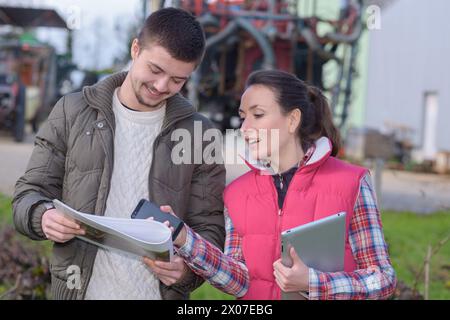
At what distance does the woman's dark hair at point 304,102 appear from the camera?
7.46 feet

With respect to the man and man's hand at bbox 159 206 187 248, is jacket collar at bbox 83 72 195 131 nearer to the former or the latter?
the man

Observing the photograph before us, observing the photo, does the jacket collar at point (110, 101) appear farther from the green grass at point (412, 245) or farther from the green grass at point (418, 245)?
the green grass at point (418, 245)

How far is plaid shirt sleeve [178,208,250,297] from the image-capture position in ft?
6.91

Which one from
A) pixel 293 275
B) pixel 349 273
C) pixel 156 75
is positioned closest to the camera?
pixel 293 275

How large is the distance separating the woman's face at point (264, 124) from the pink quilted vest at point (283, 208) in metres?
0.10

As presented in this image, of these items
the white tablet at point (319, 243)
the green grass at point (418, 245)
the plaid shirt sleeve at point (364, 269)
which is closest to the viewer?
the white tablet at point (319, 243)

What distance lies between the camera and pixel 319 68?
868 cm

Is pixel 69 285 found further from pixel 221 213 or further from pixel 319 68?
pixel 319 68

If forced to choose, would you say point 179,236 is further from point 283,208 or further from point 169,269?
point 283,208

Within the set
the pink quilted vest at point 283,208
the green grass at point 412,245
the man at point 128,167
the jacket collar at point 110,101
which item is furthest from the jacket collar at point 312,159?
the green grass at point 412,245

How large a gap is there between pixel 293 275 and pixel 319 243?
115 mm

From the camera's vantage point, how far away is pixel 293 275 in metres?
1.94

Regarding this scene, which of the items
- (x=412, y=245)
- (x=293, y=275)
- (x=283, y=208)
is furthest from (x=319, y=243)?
(x=412, y=245)
